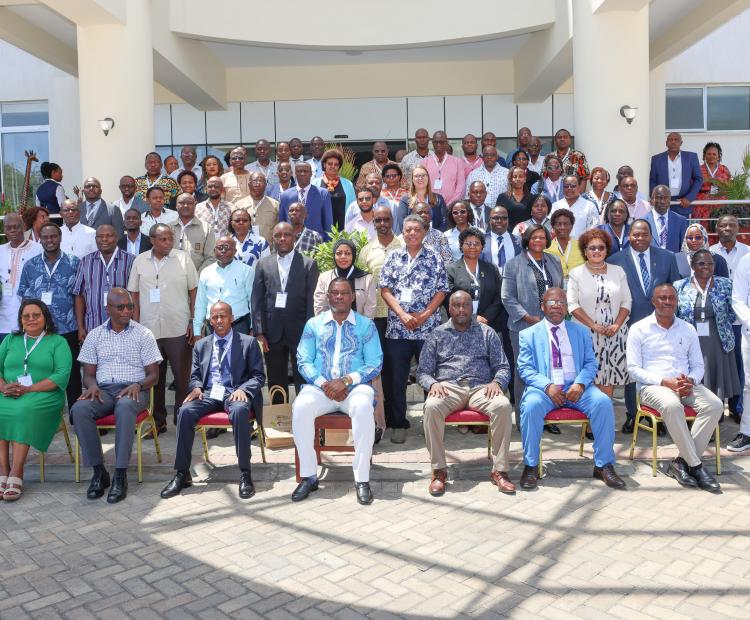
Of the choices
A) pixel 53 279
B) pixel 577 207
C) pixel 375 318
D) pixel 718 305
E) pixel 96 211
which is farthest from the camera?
pixel 96 211

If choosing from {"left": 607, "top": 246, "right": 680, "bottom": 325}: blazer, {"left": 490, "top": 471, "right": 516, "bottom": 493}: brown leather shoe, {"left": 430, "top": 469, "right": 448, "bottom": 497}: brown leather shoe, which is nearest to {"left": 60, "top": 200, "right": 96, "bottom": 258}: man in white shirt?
{"left": 430, "top": 469, "right": 448, "bottom": 497}: brown leather shoe

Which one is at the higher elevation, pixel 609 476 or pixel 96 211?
pixel 96 211

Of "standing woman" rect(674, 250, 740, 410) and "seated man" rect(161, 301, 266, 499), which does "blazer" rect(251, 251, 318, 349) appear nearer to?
"seated man" rect(161, 301, 266, 499)

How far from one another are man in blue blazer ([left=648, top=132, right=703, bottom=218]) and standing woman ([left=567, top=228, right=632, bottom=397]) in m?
3.81

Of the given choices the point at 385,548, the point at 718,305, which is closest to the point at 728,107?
the point at 718,305

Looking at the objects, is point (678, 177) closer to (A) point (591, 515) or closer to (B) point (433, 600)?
(A) point (591, 515)

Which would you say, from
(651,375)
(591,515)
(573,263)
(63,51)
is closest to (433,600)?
(591,515)

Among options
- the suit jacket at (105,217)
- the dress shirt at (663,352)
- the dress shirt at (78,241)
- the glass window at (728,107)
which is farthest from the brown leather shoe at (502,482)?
the glass window at (728,107)

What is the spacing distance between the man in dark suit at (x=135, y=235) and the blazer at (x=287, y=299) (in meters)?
1.59

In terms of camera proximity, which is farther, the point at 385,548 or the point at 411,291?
the point at 411,291

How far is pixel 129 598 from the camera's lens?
3.98 m

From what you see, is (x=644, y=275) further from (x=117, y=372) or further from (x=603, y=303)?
(x=117, y=372)

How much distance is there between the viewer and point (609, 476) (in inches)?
220

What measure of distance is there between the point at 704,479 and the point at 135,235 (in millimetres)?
5824
